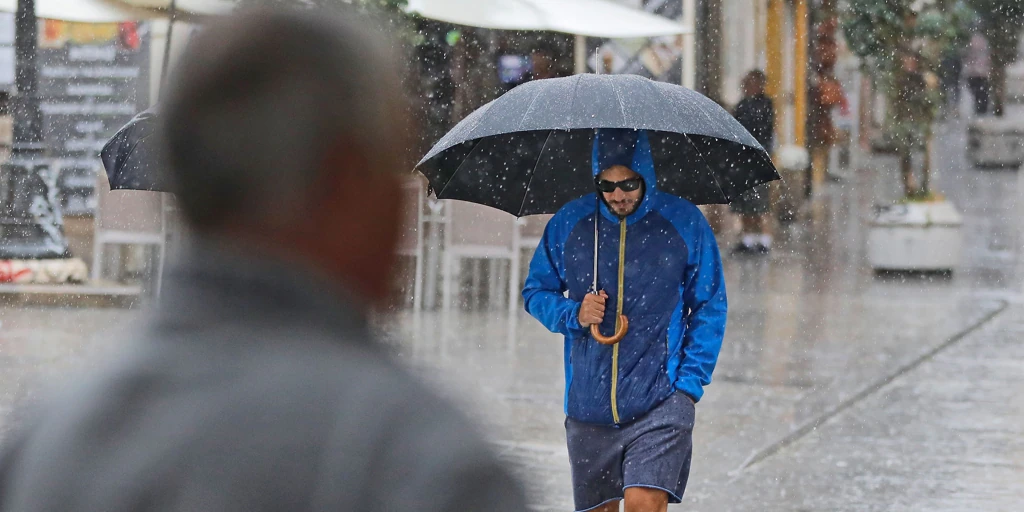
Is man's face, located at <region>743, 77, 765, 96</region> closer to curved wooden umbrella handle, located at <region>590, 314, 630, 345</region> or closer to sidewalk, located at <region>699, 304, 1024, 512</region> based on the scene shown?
sidewalk, located at <region>699, 304, 1024, 512</region>

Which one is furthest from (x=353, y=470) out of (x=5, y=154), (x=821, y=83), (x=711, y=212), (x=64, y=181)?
(x=821, y=83)

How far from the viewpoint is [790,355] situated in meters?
10.3

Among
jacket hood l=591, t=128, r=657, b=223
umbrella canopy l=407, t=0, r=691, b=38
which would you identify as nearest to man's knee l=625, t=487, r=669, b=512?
jacket hood l=591, t=128, r=657, b=223

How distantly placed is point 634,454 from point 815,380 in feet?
17.5

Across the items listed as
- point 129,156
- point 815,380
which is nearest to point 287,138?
point 129,156

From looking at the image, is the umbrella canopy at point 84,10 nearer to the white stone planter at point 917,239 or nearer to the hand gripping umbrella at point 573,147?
the white stone planter at point 917,239

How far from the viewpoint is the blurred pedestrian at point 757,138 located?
52.3 ft

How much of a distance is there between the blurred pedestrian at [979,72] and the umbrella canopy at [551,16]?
30.5 m

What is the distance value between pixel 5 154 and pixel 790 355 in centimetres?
912

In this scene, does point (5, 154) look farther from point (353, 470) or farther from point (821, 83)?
point (353, 470)

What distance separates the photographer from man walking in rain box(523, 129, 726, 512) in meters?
4.25

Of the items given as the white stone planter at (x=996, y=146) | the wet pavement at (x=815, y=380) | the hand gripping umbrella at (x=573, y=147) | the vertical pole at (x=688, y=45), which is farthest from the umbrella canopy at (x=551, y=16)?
the white stone planter at (x=996, y=146)

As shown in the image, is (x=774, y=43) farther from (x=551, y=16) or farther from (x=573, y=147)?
(x=573, y=147)

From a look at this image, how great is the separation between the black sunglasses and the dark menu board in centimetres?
1079
